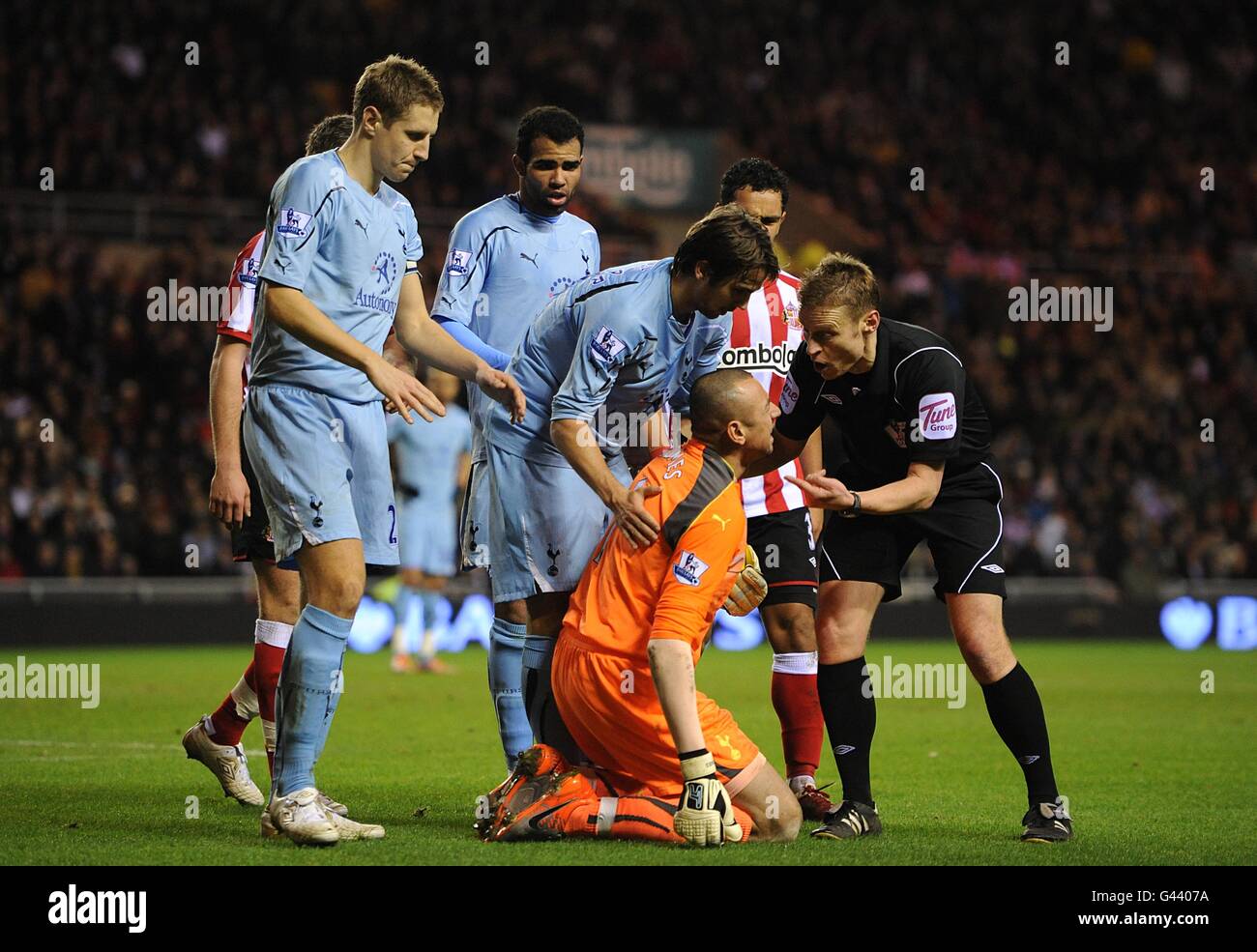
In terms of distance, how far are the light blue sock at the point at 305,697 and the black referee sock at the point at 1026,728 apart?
7.28 feet

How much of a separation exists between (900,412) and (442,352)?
1636 mm

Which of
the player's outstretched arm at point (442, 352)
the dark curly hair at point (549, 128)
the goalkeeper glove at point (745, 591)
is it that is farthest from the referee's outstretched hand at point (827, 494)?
the dark curly hair at point (549, 128)

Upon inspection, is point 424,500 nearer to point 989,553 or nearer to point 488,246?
point 488,246

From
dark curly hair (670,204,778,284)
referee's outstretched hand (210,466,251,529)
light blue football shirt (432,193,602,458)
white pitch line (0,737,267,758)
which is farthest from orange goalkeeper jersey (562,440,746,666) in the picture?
white pitch line (0,737,267,758)

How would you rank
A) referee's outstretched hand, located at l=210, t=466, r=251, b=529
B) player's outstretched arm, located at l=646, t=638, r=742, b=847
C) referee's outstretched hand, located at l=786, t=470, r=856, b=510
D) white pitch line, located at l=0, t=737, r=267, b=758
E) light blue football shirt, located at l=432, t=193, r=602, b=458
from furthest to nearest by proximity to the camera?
1. white pitch line, located at l=0, t=737, r=267, b=758
2. light blue football shirt, located at l=432, t=193, r=602, b=458
3. referee's outstretched hand, located at l=210, t=466, r=251, b=529
4. referee's outstretched hand, located at l=786, t=470, r=856, b=510
5. player's outstretched arm, located at l=646, t=638, r=742, b=847

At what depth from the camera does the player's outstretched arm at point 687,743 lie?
468cm

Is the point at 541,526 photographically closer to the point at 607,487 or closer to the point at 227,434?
the point at 607,487

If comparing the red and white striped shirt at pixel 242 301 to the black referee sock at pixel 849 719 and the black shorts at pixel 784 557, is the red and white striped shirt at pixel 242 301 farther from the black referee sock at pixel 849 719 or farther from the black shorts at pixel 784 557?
the black referee sock at pixel 849 719

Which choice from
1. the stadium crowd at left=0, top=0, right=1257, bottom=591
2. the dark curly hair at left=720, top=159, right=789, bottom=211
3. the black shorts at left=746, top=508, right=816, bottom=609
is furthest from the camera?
the stadium crowd at left=0, top=0, right=1257, bottom=591

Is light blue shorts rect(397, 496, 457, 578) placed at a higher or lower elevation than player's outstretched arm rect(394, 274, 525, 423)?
lower

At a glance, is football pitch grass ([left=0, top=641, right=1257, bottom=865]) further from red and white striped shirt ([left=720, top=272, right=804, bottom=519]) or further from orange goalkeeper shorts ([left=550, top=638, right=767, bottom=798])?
red and white striped shirt ([left=720, top=272, right=804, bottom=519])

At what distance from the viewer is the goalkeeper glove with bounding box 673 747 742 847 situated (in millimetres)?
4711

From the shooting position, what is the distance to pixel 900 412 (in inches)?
215

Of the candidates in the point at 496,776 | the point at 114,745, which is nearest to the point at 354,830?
the point at 496,776
